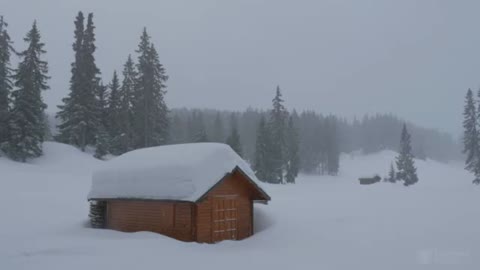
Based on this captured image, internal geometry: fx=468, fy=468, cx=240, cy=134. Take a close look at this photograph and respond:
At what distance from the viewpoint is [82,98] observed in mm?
52750

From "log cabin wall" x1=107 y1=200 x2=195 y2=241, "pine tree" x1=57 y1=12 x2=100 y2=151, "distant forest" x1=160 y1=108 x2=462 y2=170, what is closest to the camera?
"log cabin wall" x1=107 y1=200 x2=195 y2=241

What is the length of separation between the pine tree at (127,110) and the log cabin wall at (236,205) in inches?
1420

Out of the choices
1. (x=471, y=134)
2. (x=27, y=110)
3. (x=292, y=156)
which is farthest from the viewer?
(x=292, y=156)

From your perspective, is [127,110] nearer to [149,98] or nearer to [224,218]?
[149,98]

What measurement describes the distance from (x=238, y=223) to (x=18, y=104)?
101 feet

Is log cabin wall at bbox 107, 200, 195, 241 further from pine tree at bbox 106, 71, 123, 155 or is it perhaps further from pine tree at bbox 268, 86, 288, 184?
pine tree at bbox 268, 86, 288, 184

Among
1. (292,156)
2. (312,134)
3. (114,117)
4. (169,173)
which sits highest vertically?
(312,134)

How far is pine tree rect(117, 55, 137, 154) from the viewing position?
2267 inches

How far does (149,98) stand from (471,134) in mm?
45856

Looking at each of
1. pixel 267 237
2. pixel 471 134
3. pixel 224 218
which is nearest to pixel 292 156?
pixel 471 134

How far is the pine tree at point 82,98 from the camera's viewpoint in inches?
2073

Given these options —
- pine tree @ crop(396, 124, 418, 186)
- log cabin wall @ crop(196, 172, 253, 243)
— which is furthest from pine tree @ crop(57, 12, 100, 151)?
pine tree @ crop(396, 124, 418, 186)

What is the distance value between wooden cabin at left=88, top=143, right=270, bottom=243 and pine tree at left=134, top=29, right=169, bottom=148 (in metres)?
33.9

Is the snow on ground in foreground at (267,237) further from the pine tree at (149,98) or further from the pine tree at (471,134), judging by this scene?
the pine tree at (471,134)
